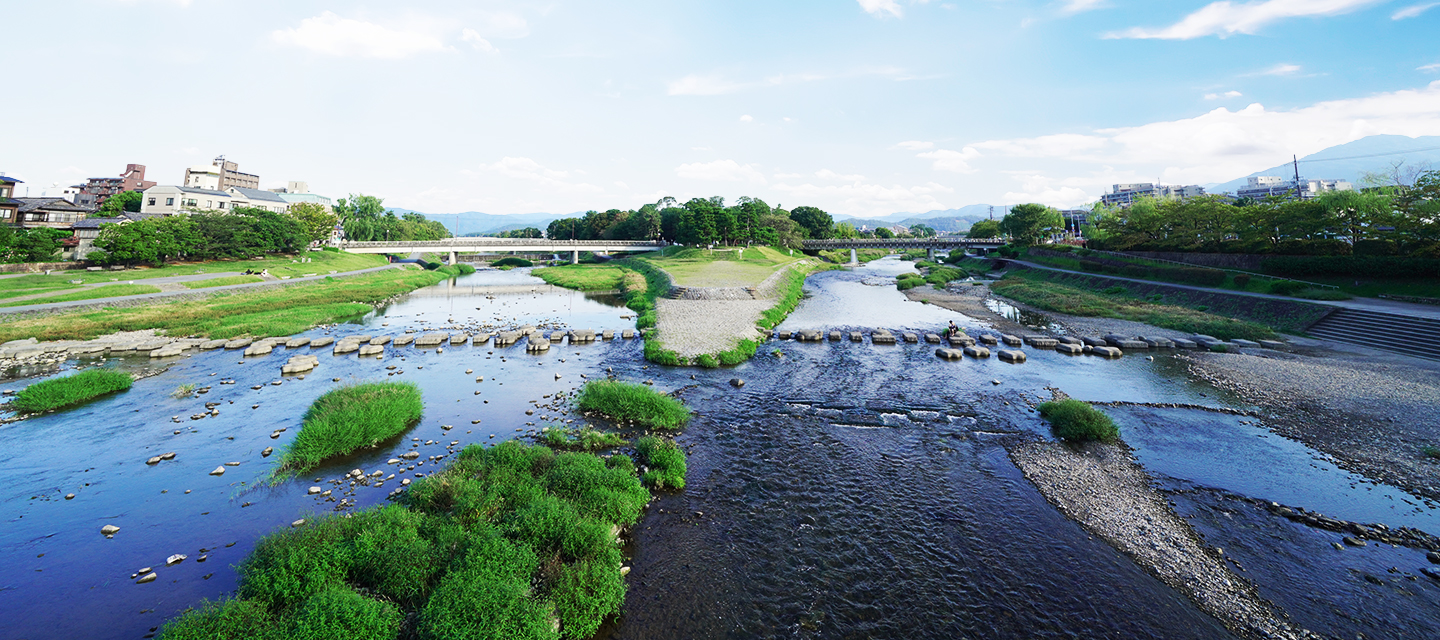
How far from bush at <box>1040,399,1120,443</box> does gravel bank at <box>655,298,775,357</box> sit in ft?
50.6

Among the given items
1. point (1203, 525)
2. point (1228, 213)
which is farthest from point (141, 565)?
point (1228, 213)

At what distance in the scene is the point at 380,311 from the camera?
44844 millimetres

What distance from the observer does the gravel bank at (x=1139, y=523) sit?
937cm

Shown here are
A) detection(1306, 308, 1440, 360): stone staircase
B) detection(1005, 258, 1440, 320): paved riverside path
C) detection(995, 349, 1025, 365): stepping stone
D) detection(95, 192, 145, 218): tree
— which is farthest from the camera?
detection(95, 192, 145, 218): tree

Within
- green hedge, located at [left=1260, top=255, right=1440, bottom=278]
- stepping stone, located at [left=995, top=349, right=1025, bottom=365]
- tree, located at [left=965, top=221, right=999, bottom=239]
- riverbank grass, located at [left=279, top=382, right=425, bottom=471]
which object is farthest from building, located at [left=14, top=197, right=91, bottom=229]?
tree, located at [left=965, top=221, right=999, bottom=239]

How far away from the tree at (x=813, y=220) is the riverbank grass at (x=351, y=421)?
136m

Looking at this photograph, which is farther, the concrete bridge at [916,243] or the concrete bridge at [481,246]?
the concrete bridge at [916,243]

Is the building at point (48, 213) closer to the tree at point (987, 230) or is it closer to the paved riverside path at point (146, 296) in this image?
the paved riverside path at point (146, 296)

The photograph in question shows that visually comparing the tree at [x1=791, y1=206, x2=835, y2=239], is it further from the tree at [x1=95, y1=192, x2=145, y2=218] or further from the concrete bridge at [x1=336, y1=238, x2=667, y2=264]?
the tree at [x1=95, y1=192, x2=145, y2=218]

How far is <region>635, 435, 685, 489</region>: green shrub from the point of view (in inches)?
552

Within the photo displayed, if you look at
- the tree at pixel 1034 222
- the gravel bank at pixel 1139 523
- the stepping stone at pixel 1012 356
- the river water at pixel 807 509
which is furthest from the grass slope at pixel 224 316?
the tree at pixel 1034 222

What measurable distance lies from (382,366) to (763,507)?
2187 centimetres

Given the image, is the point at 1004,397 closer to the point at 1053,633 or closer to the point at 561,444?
the point at 1053,633

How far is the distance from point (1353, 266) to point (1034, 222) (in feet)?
205
